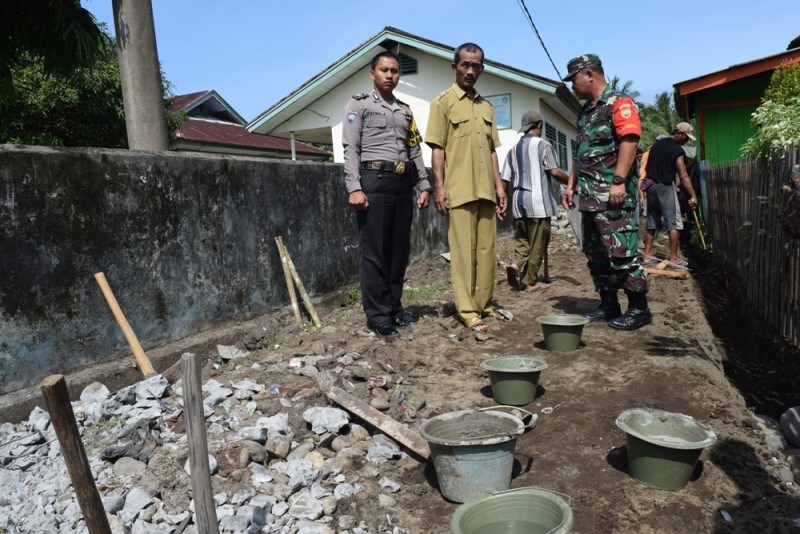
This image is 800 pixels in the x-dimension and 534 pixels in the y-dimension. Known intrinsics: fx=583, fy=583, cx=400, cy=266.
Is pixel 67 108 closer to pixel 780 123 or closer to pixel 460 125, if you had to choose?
pixel 460 125

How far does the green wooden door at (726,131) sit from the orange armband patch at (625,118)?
8454mm

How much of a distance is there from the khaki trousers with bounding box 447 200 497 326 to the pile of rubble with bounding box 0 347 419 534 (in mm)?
1666

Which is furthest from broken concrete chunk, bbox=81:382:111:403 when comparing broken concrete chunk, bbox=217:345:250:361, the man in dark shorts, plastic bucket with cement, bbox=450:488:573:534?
the man in dark shorts

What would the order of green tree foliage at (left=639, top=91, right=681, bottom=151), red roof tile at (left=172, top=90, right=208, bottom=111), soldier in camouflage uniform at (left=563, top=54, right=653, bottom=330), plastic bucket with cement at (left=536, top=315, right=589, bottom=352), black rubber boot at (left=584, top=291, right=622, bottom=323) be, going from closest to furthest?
plastic bucket with cement at (left=536, top=315, right=589, bottom=352)
soldier in camouflage uniform at (left=563, top=54, right=653, bottom=330)
black rubber boot at (left=584, top=291, right=622, bottom=323)
red roof tile at (left=172, top=90, right=208, bottom=111)
green tree foliage at (left=639, top=91, right=681, bottom=151)

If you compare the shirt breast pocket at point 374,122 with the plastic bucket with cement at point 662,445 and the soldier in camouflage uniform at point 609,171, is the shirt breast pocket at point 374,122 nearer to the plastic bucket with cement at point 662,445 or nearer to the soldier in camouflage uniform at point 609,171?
the soldier in camouflage uniform at point 609,171

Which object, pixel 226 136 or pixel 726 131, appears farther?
pixel 226 136

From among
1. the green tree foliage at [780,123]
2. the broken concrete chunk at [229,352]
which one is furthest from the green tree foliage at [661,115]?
the broken concrete chunk at [229,352]

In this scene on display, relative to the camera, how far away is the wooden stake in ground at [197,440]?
5.34 feet

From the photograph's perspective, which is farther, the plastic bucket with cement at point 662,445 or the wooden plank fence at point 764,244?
the wooden plank fence at point 764,244

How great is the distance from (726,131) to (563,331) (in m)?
9.73

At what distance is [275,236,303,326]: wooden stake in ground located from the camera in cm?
505

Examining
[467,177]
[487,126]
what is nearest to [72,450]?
[467,177]

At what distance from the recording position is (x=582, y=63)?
4.55 meters

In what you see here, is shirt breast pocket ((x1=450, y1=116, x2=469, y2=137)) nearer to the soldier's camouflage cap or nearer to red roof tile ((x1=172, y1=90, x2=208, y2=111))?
the soldier's camouflage cap
